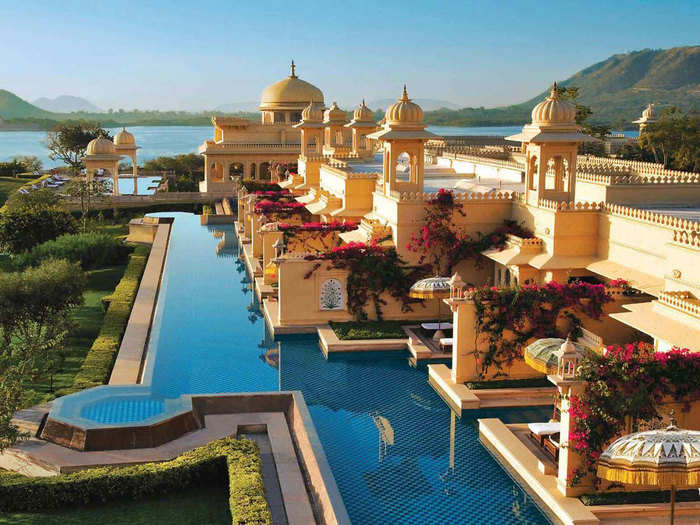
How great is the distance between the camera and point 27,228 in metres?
26.2

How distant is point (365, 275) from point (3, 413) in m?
9.70

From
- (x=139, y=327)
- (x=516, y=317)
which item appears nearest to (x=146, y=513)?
Result: (x=516, y=317)

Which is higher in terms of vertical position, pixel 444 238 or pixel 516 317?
pixel 444 238

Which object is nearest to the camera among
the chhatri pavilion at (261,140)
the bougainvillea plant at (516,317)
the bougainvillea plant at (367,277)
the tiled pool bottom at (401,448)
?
the tiled pool bottom at (401,448)

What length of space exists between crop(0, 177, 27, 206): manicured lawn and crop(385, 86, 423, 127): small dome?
28.5 meters

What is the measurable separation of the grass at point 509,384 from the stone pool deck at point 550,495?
173 cm

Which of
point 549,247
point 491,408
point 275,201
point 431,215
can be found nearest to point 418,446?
point 491,408

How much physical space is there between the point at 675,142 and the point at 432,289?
23531mm

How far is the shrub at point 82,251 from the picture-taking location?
2350 centimetres

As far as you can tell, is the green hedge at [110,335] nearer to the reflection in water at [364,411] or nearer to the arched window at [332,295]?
the reflection in water at [364,411]

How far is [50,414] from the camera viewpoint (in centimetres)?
1165

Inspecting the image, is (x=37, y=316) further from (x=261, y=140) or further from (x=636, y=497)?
(x=261, y=140)

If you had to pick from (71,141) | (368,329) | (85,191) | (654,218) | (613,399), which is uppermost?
(71,141)

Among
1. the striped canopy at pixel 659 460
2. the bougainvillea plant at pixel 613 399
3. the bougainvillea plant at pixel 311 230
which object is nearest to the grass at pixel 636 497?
the bougainvillea plant at pixel 613 399
